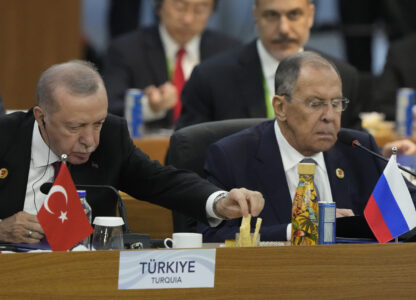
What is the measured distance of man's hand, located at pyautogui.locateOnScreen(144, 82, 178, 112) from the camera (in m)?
5.88

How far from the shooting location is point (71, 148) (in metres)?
3.21

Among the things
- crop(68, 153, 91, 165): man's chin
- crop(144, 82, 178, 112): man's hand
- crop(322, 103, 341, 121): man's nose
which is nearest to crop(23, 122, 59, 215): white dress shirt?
crop(68, 153, 91, 165): man's chin

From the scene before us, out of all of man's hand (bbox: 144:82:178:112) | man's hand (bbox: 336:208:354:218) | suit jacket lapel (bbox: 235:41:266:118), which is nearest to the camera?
man's hand (bbox: 336:208:354:218)

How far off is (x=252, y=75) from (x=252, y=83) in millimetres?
40

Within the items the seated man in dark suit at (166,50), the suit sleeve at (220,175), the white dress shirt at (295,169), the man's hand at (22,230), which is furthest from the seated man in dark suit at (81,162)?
the seated man in dark suit at (166,50)

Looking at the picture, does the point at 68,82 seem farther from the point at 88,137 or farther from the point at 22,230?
the point at 22,230

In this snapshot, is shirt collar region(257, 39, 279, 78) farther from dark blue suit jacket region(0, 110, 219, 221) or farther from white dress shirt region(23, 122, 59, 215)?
white dress shirt region(23, 122, 59, 215)

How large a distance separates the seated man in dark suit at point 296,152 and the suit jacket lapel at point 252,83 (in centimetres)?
121

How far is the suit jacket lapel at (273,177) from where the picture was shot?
3619 mm

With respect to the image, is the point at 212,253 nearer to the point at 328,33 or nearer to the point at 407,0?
the point at 407,0

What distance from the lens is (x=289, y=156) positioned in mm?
3754

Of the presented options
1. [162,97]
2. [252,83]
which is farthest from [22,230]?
[162,97]

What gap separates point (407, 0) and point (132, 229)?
5.34m

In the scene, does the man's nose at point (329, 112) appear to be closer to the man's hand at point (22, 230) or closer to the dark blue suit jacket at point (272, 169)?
the dark blue suit jacket at point (272, 169)
